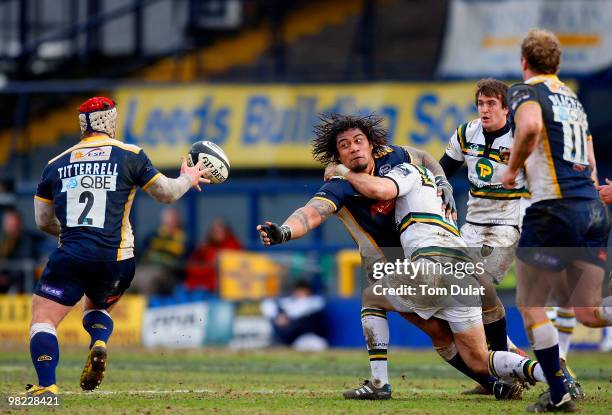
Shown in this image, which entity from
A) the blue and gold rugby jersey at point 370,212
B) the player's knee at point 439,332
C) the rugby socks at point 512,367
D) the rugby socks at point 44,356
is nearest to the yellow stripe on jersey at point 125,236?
the rugby socks at point 44,356

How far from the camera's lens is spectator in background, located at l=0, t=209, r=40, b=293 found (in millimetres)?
19766

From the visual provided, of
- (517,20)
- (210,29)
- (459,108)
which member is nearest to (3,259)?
(210,29)

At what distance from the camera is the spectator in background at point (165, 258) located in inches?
746

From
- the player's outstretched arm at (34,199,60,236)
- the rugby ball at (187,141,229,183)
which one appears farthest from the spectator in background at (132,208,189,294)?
the player's outstretched arm at (34,199,60,236)

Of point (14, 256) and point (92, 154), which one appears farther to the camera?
point (14, 256)

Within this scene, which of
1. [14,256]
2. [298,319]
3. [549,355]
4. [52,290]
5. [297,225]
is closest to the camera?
[549,355]

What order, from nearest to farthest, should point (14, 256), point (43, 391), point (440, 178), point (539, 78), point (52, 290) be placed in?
point (539, 78), point (43, 391), point (52, 290), point (440, 178), point (14, 256)

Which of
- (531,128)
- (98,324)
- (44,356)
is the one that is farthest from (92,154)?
(531,128)

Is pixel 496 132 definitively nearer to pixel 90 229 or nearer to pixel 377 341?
pixel 377 341

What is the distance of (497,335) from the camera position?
Result: 33.2 ft

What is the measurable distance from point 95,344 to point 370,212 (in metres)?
2.29

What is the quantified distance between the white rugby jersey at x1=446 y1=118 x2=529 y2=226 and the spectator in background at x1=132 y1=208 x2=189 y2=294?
8867 mm

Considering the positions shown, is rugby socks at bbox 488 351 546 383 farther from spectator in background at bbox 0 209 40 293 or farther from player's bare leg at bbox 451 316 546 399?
spectator in background at bbox 0 209 40 293

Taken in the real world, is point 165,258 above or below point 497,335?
above
